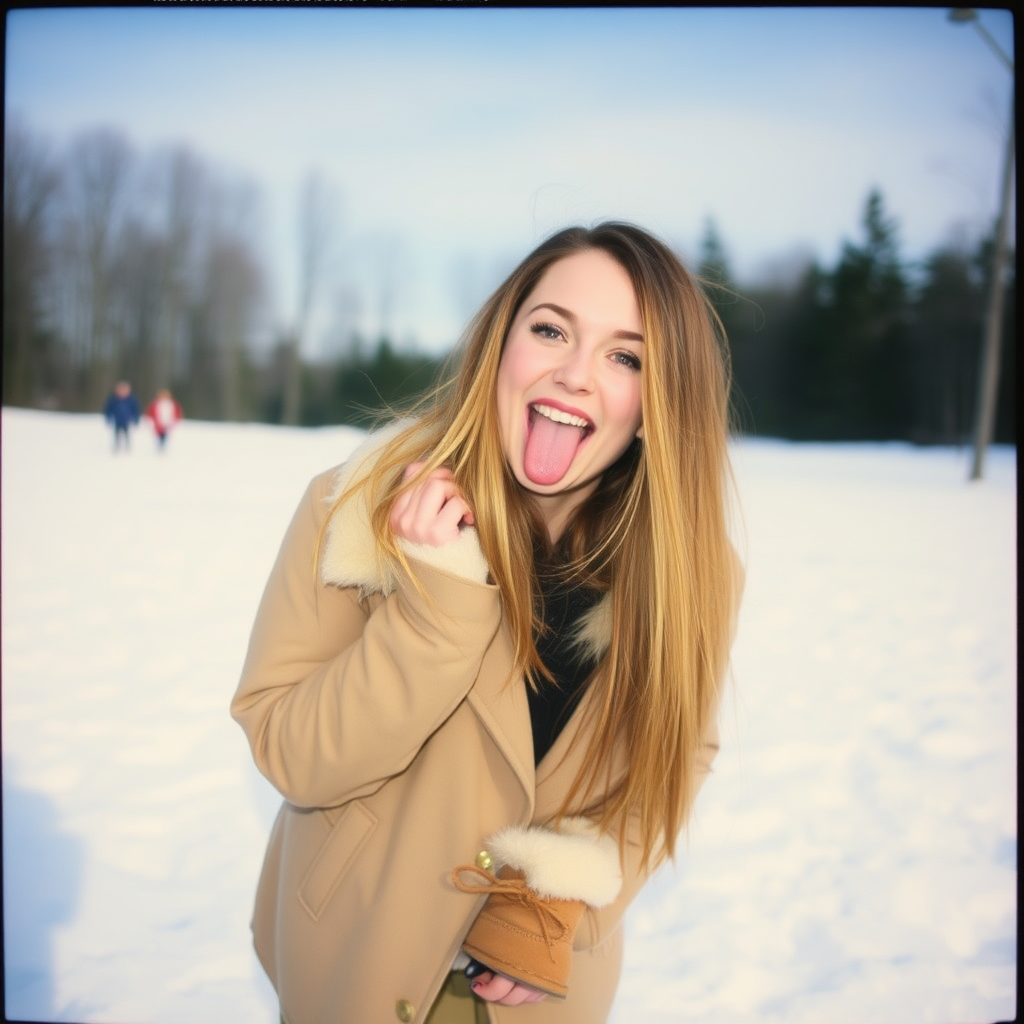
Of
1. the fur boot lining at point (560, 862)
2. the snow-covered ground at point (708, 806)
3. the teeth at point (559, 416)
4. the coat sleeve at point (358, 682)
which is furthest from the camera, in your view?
the snow-covered ground at point (708, 806)

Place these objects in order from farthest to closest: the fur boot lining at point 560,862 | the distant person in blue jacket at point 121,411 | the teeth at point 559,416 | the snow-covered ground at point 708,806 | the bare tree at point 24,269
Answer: the bare tree at point 24,269 < the distant person in blue jacket at point 121,411 < the snow-covered ground at point 708,806 < the teeth at point 559,416 < the fur boot lining at point 560,862

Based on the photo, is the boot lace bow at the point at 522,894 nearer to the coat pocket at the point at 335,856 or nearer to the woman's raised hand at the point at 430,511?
the coat pocket at the point at 335,856

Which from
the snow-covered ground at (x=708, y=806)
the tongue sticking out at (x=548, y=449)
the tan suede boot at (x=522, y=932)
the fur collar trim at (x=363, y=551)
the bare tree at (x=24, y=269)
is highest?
the bare tree at (x=24, y=269)

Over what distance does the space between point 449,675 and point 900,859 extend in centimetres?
265

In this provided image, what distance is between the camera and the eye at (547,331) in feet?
5.10

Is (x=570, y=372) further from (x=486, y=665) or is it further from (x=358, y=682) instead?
(x=358, y=682)

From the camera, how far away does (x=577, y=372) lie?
4.95 ft

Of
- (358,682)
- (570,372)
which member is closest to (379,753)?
(358,682)

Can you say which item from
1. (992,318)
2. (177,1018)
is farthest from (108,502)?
(992,318)

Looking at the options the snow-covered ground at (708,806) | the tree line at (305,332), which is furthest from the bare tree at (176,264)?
the snow-covered ground at (708,806)

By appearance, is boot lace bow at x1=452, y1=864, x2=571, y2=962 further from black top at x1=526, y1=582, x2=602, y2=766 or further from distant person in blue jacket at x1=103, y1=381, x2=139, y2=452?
distant person in blue jacket at x1=103, y1=381, x2=139, y2=452

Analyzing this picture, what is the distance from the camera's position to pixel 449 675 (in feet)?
4.33

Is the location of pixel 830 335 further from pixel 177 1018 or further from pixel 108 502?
pixel 177 1018

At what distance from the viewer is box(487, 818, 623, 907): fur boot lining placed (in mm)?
1425
